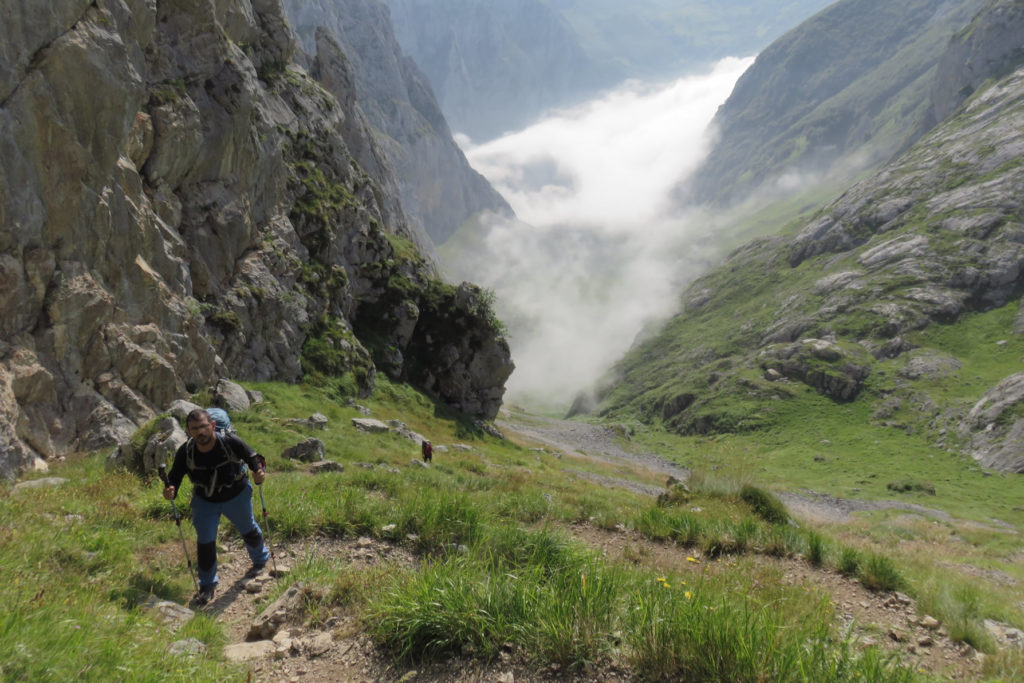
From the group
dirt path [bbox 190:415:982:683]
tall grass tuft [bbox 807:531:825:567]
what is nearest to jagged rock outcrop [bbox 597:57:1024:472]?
tall grass tuft [bbox 807:531:825:567]

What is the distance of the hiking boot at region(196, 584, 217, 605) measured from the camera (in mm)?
6754

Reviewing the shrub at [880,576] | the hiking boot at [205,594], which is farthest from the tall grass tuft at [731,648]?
the hiking boot at [205,594]

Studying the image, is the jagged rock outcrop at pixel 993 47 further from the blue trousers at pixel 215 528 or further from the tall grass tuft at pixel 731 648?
the blue trousers at pixel 215 528

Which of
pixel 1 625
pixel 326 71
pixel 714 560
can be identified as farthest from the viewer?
pixel 326 71

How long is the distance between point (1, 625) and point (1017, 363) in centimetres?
12371

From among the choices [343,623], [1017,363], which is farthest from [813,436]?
[343,623]

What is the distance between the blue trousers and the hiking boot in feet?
0.15

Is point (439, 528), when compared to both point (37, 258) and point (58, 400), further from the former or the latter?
point (37, 258)

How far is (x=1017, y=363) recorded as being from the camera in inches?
3388

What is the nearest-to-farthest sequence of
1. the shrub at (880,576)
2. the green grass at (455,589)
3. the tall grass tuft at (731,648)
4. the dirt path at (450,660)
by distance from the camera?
1. the tall grass tuft at (731,648)
2. the green grass at (455,589)
3. the dirt path at (450,660)
4. the shrub at (880,576)

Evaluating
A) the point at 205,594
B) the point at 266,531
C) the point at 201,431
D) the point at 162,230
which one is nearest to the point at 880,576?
the point at 266,531

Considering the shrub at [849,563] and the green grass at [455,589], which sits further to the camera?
the shrub at [849,563]

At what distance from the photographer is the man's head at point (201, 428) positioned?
6.95m

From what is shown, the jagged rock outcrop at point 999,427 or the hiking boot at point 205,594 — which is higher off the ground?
the jagged rock outcrop at point 999,427
